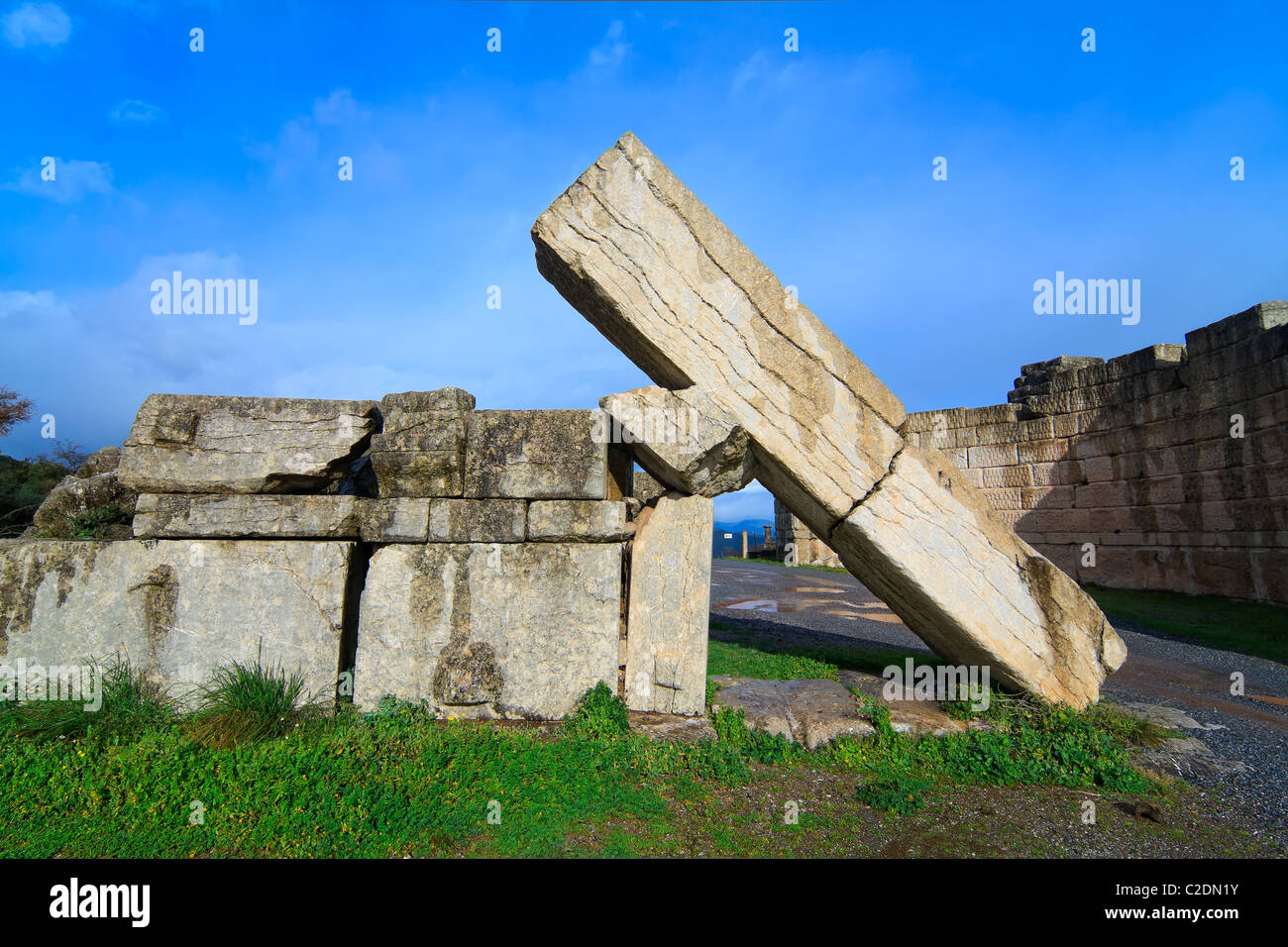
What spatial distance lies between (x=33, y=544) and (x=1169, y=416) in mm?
14903

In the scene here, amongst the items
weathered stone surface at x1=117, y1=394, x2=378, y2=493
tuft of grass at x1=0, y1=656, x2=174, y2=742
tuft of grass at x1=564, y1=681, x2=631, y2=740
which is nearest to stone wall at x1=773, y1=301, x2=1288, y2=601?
tuft of grass at x1=564, y1=681, x2=631, y2=740

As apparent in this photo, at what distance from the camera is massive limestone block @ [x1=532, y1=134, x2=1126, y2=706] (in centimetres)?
427

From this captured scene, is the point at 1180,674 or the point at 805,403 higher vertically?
the point at 805,403

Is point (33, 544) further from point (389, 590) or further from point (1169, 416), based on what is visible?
point (1169, 416)

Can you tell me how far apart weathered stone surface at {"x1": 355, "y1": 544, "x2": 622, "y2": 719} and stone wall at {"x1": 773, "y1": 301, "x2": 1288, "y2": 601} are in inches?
248

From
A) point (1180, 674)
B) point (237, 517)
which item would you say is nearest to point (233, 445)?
point (237, 517)

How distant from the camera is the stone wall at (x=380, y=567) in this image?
4.02 meters

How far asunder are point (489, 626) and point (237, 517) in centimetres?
173

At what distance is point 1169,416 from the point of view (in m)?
11.4

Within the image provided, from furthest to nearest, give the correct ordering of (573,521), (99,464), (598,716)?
(99,464) < (573,521) < (598,716)

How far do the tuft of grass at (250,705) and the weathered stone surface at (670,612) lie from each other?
1973mm

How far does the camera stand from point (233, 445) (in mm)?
4230

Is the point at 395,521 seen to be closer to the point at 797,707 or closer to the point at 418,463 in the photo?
the point at 418,463

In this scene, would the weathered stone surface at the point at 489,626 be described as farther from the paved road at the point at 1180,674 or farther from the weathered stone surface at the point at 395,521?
the paved road at the point at 1180,674
